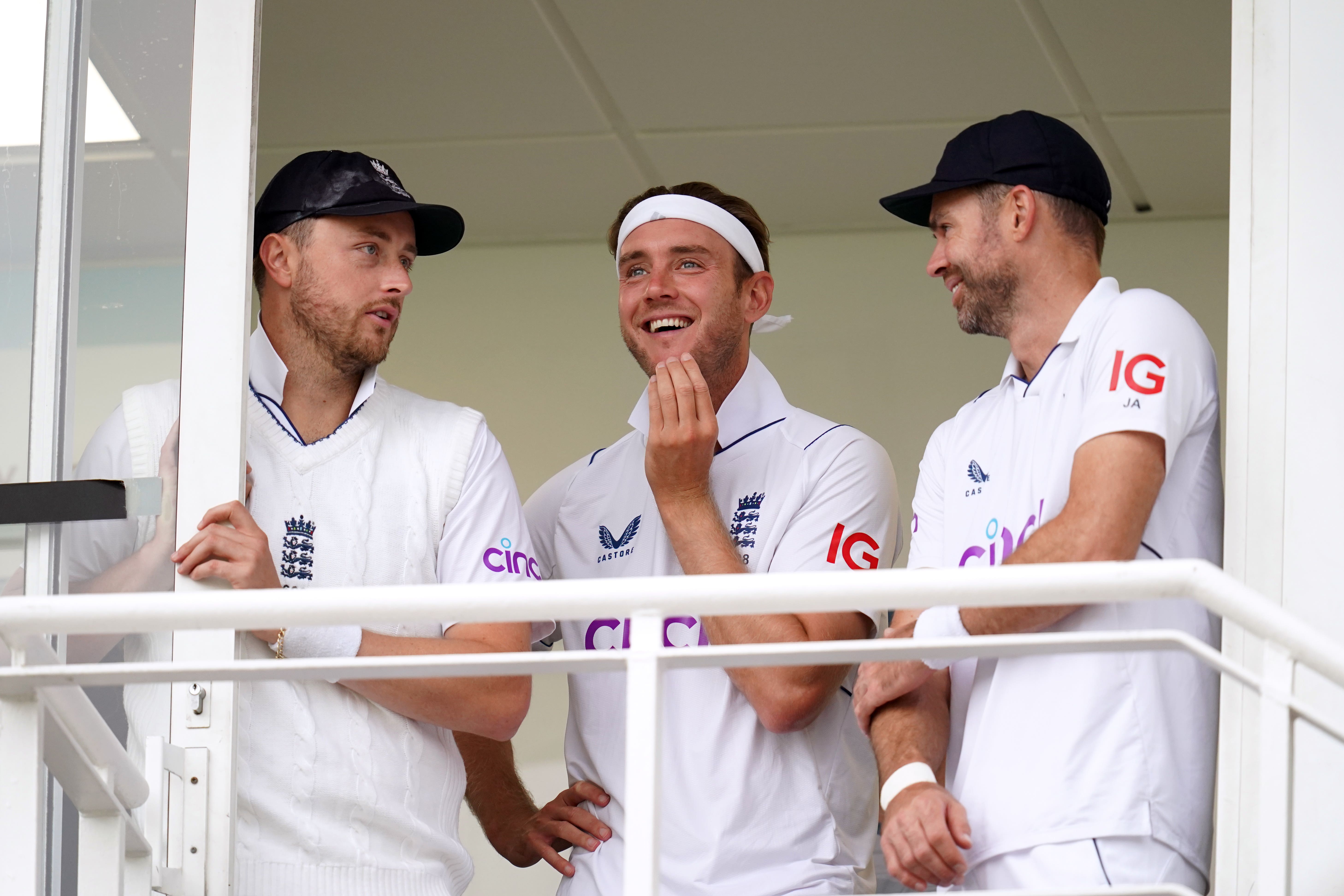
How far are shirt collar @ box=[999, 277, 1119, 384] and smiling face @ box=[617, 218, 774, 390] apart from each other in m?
0.58

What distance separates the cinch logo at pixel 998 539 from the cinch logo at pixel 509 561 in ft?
1.77

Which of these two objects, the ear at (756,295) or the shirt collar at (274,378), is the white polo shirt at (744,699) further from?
the shirt collar at (274,378)

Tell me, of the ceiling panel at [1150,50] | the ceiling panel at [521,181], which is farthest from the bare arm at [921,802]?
the ceiling panel at [521,181]

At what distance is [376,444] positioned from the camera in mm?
2125

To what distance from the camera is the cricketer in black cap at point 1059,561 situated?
1679 mm

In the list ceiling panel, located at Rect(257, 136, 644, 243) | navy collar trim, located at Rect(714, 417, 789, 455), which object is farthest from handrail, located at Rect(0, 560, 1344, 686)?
ceiling panel, located at Rect(257, 136, 644, 243)

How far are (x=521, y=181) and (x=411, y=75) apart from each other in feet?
1.73

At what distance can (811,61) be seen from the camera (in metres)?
3.25

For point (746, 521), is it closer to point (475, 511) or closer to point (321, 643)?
point (475, 511)

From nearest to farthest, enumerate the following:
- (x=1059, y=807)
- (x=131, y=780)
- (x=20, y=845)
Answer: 1. (x=20, y=845)
2. (x=131, y=780)
3. (x=1059, y=807)

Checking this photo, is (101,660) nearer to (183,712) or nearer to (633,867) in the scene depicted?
(183,712)

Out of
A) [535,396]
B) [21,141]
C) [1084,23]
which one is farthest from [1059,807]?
[535,396]

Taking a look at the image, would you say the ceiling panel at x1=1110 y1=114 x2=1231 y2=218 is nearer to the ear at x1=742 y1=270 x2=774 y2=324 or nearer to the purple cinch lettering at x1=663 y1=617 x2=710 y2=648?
the ear at x1=742 y1=270 x2=774 y2=324

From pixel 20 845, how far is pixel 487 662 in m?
0.43
